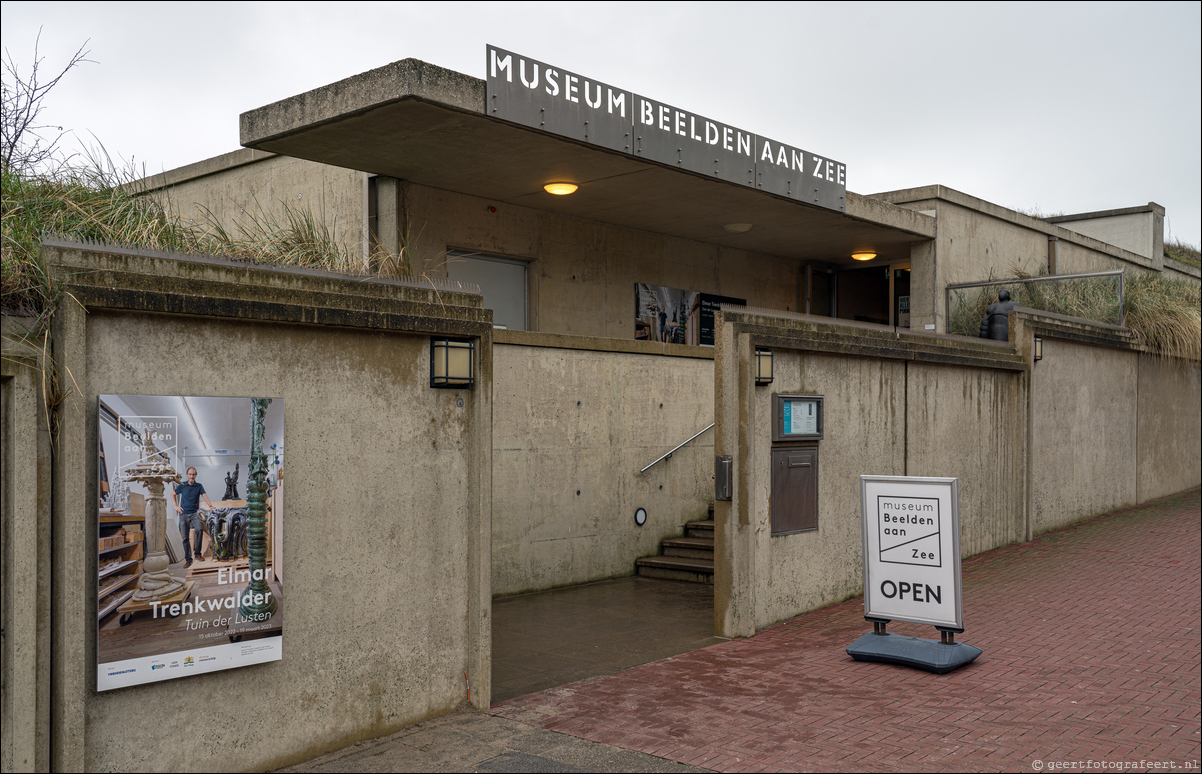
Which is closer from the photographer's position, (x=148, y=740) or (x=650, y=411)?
(x=148, y=740)

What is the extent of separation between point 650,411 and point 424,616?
643 cm

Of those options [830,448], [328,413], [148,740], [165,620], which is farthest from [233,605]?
[830,448]

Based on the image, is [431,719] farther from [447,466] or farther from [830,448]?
[830,448]

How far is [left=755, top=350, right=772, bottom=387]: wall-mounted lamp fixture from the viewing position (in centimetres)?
841

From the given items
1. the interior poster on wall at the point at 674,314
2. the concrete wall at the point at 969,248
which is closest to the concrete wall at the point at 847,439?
the concrete wall at the point at 969,248

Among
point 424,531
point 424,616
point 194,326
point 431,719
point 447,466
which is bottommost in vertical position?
point 431,719

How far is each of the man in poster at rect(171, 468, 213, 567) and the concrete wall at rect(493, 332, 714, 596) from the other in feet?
17.6

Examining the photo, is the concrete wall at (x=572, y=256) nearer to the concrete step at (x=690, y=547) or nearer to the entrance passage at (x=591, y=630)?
the concrete step at (x=690, y=547)

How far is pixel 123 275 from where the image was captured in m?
4.71

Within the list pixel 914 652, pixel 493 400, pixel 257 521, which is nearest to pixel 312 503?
pixel 257 521

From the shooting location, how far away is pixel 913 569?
757cm

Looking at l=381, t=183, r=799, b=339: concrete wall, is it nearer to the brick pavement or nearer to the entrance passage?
the entrance passage

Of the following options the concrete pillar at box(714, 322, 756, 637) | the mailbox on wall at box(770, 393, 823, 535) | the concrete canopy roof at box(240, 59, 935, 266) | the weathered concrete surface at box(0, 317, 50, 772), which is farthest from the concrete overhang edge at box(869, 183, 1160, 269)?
the weathered concrete surface at box(0, 317, 50, 772)

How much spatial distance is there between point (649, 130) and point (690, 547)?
16.6ft
